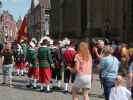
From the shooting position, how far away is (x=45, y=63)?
777 inches

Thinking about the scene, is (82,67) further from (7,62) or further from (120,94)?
(7,62)

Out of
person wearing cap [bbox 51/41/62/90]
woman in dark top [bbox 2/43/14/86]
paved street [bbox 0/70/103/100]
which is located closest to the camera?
paved street [bbox 0/70/103/100]

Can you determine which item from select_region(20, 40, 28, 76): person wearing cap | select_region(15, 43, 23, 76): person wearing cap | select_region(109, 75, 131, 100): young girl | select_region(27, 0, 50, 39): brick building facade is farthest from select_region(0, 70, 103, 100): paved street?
select_region(27, 0, 50, 39): brick building facade

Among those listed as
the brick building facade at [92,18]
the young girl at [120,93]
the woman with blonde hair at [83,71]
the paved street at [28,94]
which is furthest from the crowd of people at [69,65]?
the brick building facade at [92,18]

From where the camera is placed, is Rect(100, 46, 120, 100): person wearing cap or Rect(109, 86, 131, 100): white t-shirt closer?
Rect(109, 86, 131, 100): white t-shirt

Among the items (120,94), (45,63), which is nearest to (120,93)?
(120,94)

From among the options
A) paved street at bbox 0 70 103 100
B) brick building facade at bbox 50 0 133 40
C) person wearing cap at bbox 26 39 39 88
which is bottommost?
paved street at bbox 0 70 103 100

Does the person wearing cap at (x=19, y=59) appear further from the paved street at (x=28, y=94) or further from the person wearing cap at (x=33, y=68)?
the person wearing cap at (x=33, y=68)

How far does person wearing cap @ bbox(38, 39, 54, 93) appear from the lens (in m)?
19.6

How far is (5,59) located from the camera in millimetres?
21906

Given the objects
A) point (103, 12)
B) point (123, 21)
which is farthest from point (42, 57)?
point (103, 12)

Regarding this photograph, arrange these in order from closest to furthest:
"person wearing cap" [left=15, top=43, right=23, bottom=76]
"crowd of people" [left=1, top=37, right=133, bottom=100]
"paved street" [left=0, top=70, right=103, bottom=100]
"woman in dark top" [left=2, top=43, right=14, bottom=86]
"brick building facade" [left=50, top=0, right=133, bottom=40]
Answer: "crowd of people" [left=1, top=37, right=133, bottom=100], "paved street" [left=0, top=70, right=103, bottom=100], "woman in dark top" [left=2, top=43, right=14, bottom=86], "person wearing cap" [left=15, top=43, right=23, bottom=76], "brick building facade" [left=50, top=0, right=133, bottom=40]

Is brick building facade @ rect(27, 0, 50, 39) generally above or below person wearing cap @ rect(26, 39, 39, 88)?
above

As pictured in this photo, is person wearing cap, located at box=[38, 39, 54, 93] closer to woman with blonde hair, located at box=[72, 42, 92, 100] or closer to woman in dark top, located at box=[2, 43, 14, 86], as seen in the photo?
woman in dark top, located at box=[2, 43, 14, 86]
